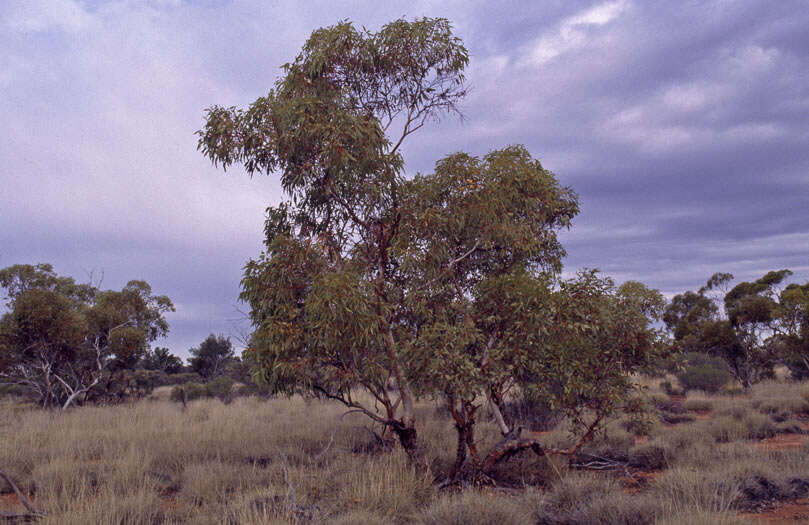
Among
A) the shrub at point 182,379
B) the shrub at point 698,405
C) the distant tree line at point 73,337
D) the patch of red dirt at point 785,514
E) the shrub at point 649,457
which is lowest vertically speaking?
the shrub at point 698,405

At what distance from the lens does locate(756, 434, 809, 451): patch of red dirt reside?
1042cm

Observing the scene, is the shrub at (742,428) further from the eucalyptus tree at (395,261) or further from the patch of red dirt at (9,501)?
the patch of red dirt at (9,501)

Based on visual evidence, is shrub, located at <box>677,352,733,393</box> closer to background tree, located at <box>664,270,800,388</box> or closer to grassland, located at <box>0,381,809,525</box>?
background tree, located at <box>664,270,800,388</box>

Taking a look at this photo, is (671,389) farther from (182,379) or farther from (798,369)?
(182,379)

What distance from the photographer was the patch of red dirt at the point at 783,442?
1042 centimetres

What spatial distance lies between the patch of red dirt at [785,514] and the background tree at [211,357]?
35121 millimetres

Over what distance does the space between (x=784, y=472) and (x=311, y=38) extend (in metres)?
10.4

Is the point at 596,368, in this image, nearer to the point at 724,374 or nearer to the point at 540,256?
the point at 540,256

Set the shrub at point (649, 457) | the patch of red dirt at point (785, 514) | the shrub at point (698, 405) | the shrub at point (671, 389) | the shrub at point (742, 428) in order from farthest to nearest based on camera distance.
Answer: the shrub at point (671, 389)
the shrub at point (698, 405)
the shrub at point (742, 428)
the shrub at point (649, 457)
the patch of red dirt at point (785, 514)

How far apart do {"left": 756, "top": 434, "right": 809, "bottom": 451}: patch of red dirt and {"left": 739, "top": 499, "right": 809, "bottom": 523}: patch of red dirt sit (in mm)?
4325

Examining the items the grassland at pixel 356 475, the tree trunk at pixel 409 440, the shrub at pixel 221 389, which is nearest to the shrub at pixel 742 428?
the grassland at pixel 356 475

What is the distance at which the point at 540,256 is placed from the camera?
938 cm

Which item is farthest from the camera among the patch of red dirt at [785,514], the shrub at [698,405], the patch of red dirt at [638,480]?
the shrub at [698,405]

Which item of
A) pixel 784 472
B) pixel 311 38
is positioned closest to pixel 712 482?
pixel 784 472
